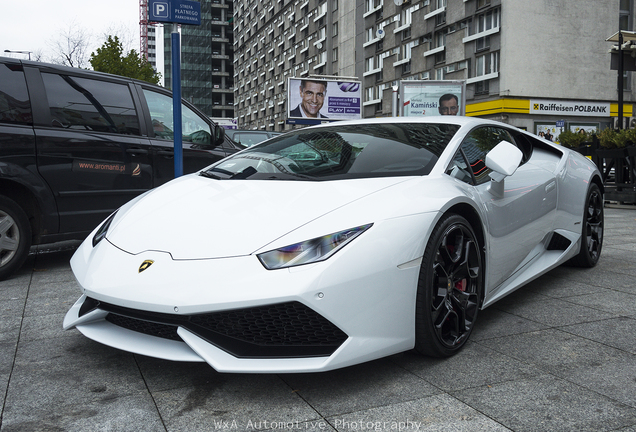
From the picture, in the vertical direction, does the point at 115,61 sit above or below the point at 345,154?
above

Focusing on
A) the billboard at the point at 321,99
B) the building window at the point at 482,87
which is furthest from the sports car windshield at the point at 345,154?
the building window at the point at 482,87

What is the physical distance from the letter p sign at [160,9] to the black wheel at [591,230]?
4460 mm

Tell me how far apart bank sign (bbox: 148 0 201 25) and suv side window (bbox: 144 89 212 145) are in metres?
0.93

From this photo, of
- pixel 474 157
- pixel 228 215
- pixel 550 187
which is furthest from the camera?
pixel 550 187

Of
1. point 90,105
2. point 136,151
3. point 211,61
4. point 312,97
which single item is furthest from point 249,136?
point 211,61

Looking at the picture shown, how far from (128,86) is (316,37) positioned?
49410 mm

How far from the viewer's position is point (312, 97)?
30875 mm

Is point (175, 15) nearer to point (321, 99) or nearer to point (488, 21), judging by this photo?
point (321, 99)

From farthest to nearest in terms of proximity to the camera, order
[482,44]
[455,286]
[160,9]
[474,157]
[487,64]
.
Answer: [482,44] → [487,64] → [160,9] → [474,157] → [455,286]

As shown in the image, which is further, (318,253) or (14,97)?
(14,97)

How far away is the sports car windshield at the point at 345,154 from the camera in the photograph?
2.85m

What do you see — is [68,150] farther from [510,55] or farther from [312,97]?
[510,55]

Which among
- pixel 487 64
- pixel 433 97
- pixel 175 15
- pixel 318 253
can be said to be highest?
pixel 487 64

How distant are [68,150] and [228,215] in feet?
8.74
